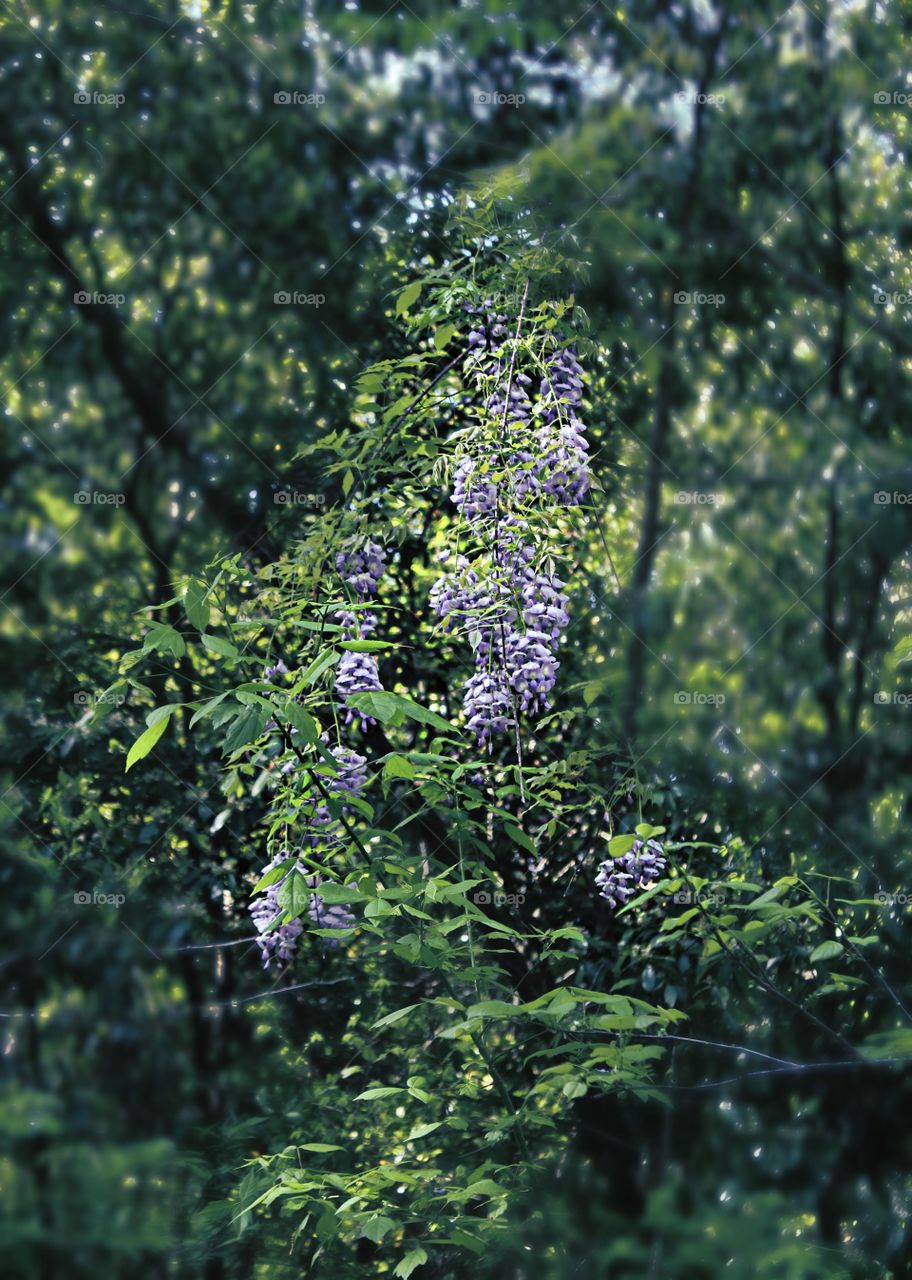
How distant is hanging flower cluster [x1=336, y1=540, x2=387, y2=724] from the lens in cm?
234

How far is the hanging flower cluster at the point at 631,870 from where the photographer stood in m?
2.53

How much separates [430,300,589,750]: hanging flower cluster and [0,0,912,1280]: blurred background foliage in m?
0.30

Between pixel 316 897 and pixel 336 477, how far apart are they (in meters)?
1.03

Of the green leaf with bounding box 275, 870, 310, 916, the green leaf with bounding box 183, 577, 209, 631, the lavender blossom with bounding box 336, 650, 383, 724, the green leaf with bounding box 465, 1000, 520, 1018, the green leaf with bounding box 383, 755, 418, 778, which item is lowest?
the green leaf with bounding box 465, 1000, 520, 1018

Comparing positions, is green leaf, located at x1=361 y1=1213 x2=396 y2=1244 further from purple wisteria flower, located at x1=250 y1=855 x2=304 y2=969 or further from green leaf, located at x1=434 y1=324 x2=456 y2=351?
green leaf, located at x1=434 y1=324 x2=456 y2=351

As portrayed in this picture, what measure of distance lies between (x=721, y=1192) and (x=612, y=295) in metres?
1.88

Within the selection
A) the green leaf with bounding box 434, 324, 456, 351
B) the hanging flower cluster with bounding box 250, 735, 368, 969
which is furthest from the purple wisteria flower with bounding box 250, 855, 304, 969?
the green leaf with bounding box 434, 324, 456, 351

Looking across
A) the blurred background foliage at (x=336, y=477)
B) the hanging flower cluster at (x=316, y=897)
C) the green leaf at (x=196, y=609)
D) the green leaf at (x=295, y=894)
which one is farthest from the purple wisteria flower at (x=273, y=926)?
the green leaf at (x=196, y=609)

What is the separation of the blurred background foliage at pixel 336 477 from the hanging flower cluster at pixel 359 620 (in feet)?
1.02

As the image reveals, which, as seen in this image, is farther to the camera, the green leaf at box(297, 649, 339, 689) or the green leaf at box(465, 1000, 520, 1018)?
the green leaf at box(465, 1000, 520, 1018)

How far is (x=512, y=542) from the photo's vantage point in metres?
2.44

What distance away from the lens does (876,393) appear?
9.13 ft

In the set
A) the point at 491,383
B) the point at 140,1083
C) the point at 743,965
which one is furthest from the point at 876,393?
the point at 140,1083

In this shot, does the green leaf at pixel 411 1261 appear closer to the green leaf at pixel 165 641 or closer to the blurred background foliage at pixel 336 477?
the blurred background foliage at pixel 336 477
